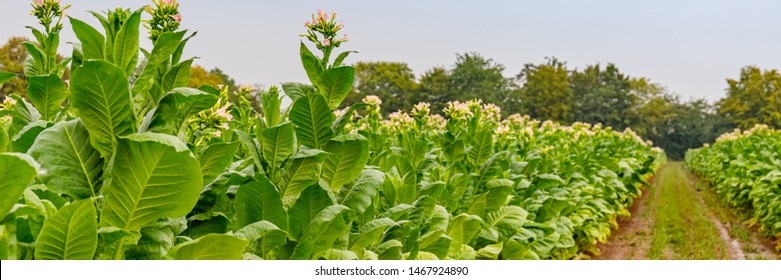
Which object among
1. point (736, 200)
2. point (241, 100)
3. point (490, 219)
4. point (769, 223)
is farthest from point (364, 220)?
point (736, 200)

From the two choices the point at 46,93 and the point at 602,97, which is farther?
the point at 602,97

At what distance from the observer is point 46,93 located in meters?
2.14

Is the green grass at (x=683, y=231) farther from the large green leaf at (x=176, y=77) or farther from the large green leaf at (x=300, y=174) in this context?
the large green leaf at (x=176, y=77)

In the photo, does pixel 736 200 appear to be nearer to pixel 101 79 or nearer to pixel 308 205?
pixel 308 205

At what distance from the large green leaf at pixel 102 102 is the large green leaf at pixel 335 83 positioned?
742mm

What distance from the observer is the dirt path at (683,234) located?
7.95 m

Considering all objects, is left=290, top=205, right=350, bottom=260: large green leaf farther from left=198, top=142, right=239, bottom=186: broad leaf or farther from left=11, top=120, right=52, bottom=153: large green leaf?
left=11, top=120, right=52, bottom=153: large green leaf

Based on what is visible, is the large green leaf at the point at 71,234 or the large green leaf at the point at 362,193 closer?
the large green leaf at the point at 71,234

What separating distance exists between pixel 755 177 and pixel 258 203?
984 cm

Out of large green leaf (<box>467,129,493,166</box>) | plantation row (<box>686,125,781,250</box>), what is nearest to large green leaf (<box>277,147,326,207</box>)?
large green leaf (<box>467,129,493,166</box>)

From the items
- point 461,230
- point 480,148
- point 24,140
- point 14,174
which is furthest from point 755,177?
point 14,174

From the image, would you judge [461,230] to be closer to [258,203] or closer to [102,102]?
[258,203]

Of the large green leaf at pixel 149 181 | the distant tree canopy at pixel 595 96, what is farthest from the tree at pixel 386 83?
the large green leaf at pixel 149 181

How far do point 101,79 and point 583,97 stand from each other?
26.5 meters
